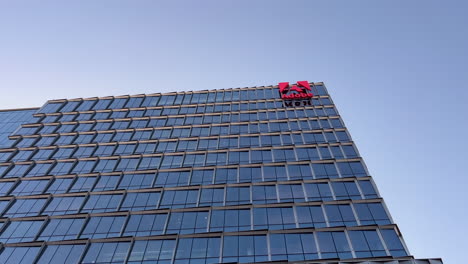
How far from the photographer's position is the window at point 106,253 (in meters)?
38.5

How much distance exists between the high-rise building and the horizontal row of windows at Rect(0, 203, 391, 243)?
0.16 meters

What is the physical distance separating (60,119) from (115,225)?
1346 inches

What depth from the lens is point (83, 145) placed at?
197 ft

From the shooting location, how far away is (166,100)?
2854 inches

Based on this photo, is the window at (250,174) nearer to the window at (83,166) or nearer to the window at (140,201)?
the window at (140,201)

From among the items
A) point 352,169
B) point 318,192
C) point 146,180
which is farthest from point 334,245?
point 146,180

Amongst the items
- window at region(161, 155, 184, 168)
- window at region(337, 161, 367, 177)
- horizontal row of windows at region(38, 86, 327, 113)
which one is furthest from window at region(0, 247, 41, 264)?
window at region(337, 161, 367, 177)

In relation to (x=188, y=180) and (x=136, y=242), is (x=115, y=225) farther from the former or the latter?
(x=188, y=180)

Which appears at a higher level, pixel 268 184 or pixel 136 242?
pixel 268 184

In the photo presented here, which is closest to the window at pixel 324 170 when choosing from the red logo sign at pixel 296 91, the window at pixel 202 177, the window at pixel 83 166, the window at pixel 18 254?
the window at pixel 202 177

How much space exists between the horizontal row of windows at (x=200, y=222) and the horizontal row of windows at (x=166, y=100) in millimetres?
30860

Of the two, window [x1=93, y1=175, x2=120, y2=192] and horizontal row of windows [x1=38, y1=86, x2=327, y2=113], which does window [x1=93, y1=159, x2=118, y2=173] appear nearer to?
window [x1=93, y1=175, x2=120, y2=192]

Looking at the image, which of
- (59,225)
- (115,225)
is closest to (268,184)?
(115,225)

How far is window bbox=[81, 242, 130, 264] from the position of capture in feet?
126
